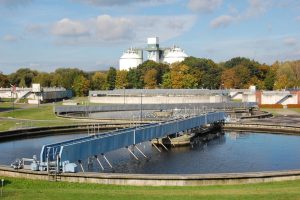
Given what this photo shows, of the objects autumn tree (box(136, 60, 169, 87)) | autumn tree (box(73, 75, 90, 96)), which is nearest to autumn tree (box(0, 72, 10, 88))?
autumn tree (box(73, 75, 90, 96))

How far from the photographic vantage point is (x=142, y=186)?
2398cm

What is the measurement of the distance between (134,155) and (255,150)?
11.9 meters

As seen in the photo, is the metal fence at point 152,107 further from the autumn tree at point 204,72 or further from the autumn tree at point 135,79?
the autumn tree at point 135,79

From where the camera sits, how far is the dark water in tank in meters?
34.8

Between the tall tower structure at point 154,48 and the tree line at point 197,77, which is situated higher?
the tall tower structure at point 154,48

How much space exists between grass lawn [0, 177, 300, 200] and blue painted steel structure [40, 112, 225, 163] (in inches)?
168

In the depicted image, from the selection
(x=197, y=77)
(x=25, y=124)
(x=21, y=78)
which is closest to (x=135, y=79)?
(x=197, y=77)

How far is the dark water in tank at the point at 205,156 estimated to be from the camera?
3475cm

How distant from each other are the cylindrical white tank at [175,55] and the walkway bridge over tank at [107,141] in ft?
415

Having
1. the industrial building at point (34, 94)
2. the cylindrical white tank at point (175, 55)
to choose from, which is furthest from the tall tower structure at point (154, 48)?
the industrial building at point (34, 94)

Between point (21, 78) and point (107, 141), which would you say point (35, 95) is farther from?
point (107, 141)

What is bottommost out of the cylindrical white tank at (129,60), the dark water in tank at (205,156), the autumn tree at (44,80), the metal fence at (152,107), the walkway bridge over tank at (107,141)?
the dark water in tank at (205,156)

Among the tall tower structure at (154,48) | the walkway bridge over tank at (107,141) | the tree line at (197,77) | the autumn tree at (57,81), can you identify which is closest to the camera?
the walkway bridge over tank at (107,141)

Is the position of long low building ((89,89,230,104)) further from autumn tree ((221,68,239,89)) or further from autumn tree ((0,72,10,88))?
autumn tree ((0,72,10,88))
